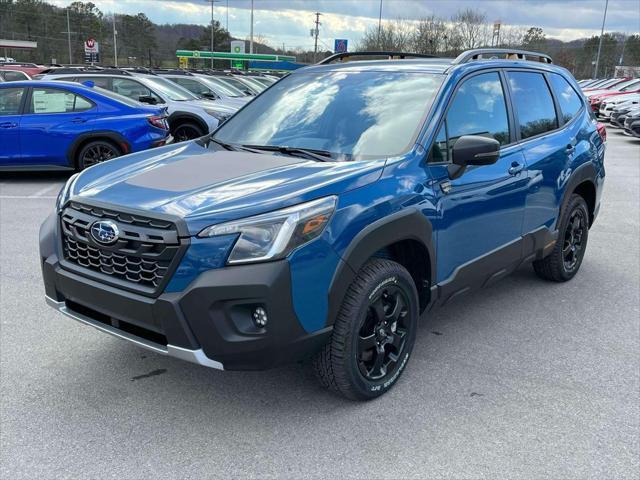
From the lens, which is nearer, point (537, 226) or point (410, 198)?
point (410, 198)

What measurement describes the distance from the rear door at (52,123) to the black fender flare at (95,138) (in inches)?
1.8

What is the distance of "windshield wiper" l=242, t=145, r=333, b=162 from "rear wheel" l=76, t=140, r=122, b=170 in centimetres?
640

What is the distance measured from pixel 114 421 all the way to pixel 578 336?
10.1 feet

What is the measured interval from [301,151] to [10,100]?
761 cm

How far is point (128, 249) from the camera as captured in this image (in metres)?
2.70

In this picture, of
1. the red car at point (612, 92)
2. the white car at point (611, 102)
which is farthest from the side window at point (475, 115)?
the red car at point (612, 92)

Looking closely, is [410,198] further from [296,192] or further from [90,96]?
[90,96]

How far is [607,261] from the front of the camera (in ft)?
19.4

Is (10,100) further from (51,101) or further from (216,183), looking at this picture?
(216,183)

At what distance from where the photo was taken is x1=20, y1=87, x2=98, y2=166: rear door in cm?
→ 923

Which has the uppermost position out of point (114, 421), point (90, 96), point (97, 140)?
point (90, 96)

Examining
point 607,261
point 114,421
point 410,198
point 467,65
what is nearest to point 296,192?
point 410,198

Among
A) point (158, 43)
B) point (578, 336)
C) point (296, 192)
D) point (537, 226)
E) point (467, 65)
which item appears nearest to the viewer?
point (296, 192)

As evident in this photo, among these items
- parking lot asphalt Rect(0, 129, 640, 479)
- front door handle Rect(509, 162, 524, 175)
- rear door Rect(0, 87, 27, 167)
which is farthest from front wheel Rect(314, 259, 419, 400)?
rear door Rect(0, 87, 27, 167)
